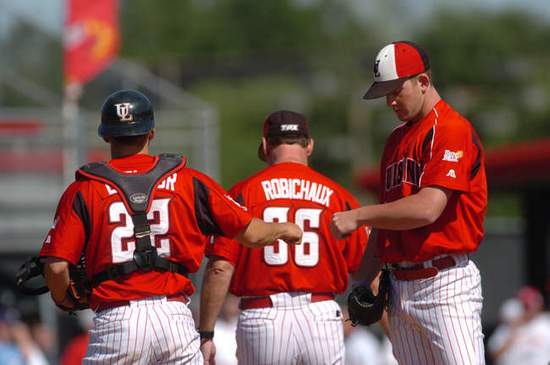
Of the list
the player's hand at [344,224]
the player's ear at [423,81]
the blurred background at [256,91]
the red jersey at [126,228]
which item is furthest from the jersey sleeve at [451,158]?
the blurred background at [256,91]

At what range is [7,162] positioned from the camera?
16.0 metres

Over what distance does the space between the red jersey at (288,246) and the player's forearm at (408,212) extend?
1.50 m

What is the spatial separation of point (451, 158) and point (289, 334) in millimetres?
1868

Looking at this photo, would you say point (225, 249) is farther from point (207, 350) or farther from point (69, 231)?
point (69, 231)

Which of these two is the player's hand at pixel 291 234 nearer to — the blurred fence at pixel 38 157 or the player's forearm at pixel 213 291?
the player's forearm at pixel 213 291

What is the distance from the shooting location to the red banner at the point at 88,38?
59.2 ft

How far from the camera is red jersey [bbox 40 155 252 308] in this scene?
6582 mm

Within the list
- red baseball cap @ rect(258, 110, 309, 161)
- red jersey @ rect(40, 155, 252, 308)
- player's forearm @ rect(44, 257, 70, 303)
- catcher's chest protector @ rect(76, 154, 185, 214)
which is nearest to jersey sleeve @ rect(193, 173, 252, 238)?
red jersey @ rect(40, 155, 252, 308)

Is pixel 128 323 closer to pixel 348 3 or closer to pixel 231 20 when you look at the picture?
pixel 348 3

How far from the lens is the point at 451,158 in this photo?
6.63 m

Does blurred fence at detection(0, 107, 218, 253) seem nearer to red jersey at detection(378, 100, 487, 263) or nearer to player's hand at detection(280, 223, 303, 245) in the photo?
player's hand at detection(280, 223, 303, 245)

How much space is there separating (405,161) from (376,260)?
796 millimetres

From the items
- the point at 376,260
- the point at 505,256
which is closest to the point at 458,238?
the point at 376,260

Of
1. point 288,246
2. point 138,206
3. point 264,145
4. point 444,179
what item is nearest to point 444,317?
point 444,179
